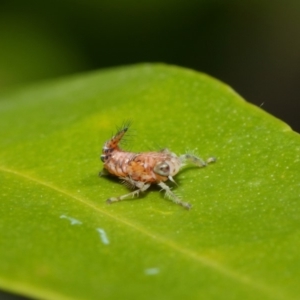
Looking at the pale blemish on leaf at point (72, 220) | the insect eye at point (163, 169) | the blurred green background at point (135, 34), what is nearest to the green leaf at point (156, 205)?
the pale blemish on leaf at point (72, 220)

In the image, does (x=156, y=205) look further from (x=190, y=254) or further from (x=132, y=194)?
(x=190, y=254)

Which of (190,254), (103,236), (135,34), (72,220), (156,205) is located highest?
(135,34)

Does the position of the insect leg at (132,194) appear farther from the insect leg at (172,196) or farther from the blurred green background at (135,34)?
the blurred green background at (135,34)

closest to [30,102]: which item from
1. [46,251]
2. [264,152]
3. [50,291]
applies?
[264,152]

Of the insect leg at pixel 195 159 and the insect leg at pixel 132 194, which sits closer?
the insect leg at pixel 132 194

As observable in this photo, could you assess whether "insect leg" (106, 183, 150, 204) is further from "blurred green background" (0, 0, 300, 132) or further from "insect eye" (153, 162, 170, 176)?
"blurred green background" (0, 0, 300, 132)

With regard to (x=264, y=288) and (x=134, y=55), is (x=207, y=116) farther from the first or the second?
(x=134, y=55)

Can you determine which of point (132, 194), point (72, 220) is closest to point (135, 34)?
point (132, 194)
